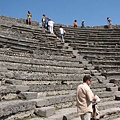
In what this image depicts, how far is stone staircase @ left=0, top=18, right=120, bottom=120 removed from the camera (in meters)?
4.75

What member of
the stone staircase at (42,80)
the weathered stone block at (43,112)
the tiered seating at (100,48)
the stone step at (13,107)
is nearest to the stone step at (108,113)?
the stone staircase at (42,80)

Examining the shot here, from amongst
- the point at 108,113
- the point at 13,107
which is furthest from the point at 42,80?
the point at 13,107

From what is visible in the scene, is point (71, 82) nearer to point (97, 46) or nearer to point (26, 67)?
point (26, 67)

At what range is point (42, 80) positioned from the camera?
6.61 meters

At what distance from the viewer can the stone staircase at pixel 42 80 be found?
4753 mm

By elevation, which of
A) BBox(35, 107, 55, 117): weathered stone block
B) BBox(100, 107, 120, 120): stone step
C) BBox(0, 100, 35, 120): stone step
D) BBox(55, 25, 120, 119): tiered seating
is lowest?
BBox(100, 107, 120, 120): stone step

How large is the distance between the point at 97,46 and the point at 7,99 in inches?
317

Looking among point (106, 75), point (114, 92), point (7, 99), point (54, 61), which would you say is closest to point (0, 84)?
point (7, 99)

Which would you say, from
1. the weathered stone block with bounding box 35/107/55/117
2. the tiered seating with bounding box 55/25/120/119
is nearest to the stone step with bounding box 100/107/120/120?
the weathered stone block with bounding box 35/107/55/117

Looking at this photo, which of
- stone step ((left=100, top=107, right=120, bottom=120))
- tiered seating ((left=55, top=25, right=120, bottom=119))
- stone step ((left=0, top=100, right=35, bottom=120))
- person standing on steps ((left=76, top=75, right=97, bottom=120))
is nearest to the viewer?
stone step ((left=0, top=100, right=35, bottom=120))

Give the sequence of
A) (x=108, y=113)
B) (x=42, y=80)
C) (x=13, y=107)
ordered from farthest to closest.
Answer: (x=42, y=80) → (x=108, y=113) → (x=13, y=107)

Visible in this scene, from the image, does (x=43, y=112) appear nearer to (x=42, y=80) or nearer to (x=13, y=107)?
(x=13, y=107)

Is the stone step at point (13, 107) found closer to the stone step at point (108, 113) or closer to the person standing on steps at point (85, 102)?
the person standing on steps at point (85, 102)

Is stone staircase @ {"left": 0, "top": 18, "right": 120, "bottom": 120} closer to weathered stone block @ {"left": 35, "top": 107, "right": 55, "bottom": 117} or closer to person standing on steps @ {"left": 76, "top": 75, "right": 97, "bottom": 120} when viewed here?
weathered stone block @ {"left": 35, "top": 107, "right": 55, "bottom": 117}
